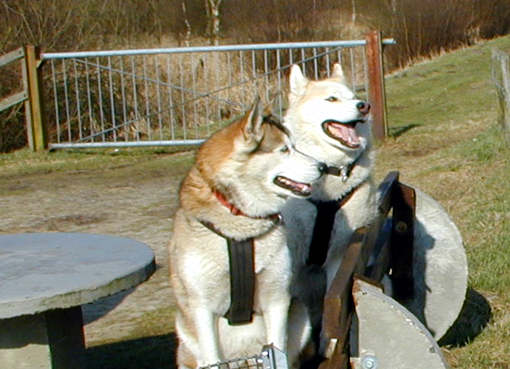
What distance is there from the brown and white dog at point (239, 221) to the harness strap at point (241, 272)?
30mm

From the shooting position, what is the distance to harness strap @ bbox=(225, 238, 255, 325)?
3447 mm

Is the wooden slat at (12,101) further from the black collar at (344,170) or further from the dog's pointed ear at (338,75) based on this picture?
the black collar at (344,170)

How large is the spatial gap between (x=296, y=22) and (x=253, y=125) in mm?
19258

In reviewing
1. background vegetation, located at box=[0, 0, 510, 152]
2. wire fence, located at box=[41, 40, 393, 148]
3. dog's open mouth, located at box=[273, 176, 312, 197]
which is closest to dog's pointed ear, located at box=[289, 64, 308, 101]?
dog's open mouth, located at box=[273, 176, 312, 197]

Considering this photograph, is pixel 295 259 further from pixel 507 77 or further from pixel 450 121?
pixel 450 121

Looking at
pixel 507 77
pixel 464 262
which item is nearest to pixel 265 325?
pixel 464 262

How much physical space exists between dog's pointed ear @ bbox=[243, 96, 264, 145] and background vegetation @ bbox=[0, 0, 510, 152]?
491 inches

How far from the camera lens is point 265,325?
3.66 meters

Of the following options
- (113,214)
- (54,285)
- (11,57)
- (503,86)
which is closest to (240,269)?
(54,285)

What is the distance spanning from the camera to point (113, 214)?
28.3 feet

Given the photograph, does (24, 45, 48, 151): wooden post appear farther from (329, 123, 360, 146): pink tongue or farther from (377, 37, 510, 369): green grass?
(329, 123, 360, 146): pink tongue

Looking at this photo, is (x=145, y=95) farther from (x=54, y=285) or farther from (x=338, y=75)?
(x=54, y=285)

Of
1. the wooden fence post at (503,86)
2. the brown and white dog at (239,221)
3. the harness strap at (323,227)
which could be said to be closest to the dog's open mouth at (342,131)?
the harness strap at (323,227)

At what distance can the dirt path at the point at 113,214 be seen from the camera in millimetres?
5473
